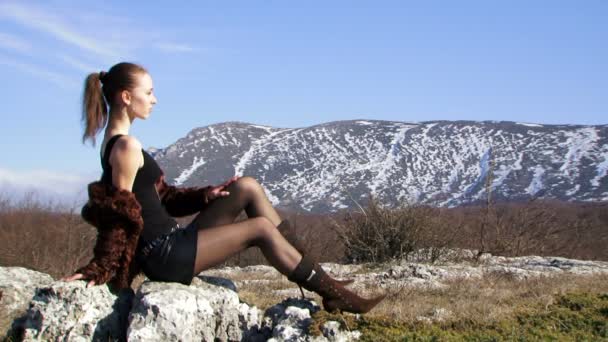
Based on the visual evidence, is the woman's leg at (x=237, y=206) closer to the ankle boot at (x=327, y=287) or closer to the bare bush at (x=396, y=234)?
the ankle boot at (x=327, y=287)

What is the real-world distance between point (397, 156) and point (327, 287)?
56720 millimetres

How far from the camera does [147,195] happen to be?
4824 mm

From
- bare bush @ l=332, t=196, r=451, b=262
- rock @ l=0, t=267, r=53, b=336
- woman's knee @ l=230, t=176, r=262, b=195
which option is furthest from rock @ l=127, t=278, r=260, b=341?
bare bush @ l=332, t=196, r=451, b=262

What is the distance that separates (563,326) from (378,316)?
140 cm

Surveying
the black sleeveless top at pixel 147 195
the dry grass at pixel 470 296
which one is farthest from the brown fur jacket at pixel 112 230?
the dry grass at pixel 470 296

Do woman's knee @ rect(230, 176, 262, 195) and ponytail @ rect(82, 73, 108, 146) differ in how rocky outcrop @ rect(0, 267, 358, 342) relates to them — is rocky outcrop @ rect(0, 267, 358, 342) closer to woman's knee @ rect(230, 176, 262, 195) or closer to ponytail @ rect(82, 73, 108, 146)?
woman's knee @ rect(230, 176, 262, 195)

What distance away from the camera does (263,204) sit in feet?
17.1

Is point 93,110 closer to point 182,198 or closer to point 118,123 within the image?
point 118,123

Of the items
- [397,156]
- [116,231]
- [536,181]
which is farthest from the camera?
[397,156]

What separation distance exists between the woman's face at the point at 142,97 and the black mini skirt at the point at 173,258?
85cm

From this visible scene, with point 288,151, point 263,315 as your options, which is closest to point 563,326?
point 263,315

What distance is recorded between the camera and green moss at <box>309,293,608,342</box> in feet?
15.6

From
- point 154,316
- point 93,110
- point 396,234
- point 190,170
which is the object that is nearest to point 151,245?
point 154,316

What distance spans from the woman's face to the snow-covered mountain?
3614 centimetres
